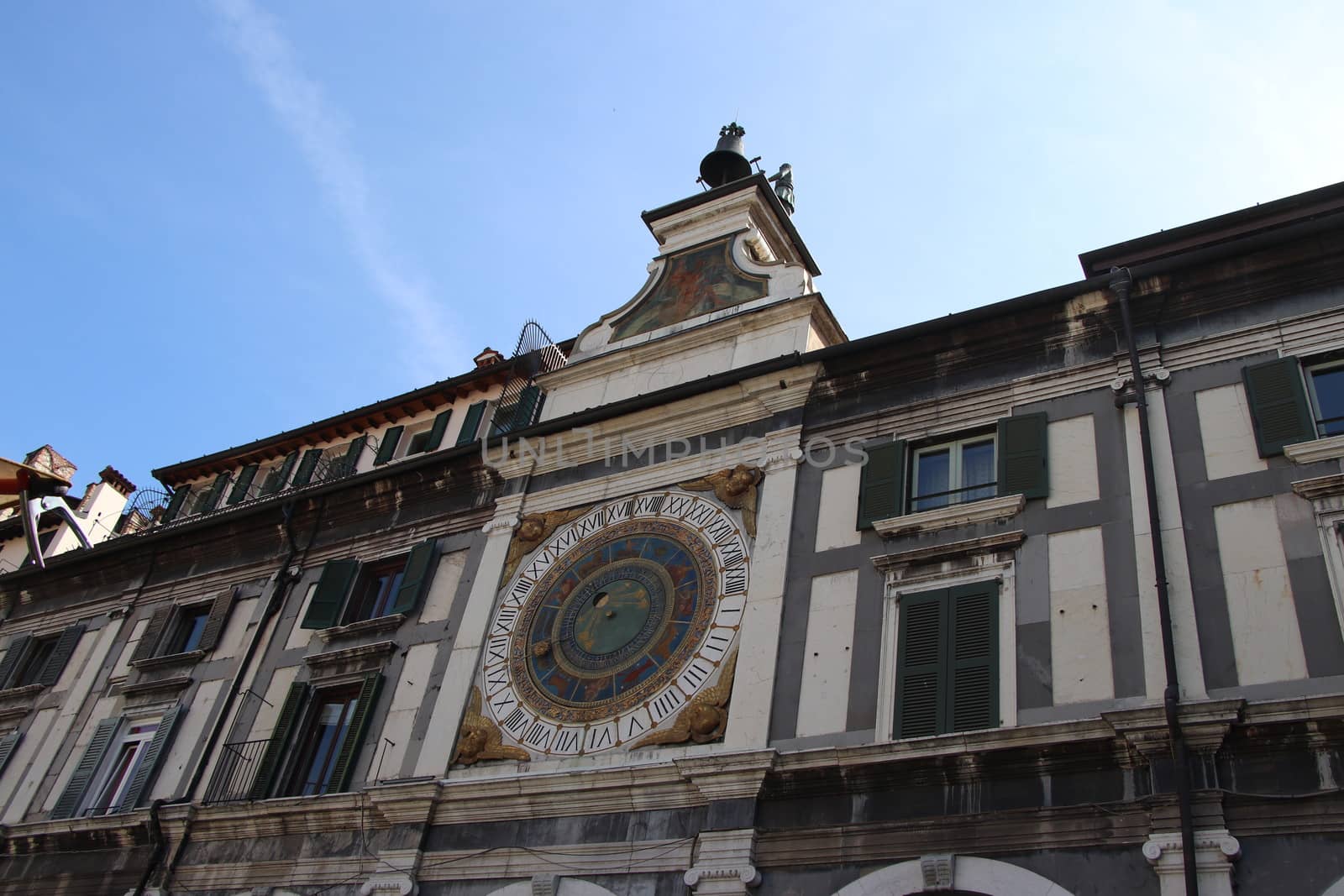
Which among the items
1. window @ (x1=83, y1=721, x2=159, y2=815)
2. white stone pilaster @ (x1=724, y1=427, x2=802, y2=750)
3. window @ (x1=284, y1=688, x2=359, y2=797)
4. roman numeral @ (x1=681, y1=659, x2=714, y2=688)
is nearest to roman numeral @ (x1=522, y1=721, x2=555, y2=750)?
roman numeral @ (x1=681, y1=659, x2=714, y2=688)

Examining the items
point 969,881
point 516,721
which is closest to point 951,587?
point 969,881

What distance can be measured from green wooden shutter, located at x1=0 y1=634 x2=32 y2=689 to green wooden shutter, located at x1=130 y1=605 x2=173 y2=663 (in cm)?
362

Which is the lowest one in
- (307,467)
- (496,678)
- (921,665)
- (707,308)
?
(921,665)

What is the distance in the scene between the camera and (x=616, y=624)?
17.6 meters

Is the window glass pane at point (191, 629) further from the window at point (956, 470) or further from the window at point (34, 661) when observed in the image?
the window at point (956, 470)

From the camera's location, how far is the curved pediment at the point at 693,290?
2177cm

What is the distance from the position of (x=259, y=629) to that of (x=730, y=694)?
32.9ft

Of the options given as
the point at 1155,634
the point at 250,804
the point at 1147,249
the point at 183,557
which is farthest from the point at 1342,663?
the point at 183,557

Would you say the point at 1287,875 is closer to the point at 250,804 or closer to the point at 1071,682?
the point at 1071,682

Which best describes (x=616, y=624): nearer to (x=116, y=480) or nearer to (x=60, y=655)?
(x=60, y=655)

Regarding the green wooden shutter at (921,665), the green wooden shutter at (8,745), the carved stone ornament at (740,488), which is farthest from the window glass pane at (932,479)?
the green wooden shutter at (8,745)

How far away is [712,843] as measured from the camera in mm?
14195

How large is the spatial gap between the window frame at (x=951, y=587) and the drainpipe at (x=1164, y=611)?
5.33 feet

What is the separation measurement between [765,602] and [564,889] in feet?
14.3
